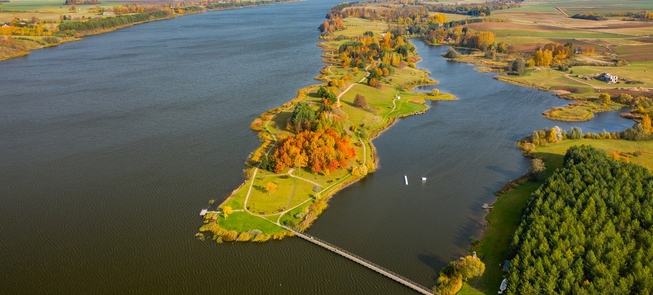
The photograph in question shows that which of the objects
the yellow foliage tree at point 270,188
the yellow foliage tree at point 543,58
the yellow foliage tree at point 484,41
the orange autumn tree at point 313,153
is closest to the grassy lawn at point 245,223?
the yellow foliage tree at point 270,188

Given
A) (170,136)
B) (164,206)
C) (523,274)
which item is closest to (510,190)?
(523,274)

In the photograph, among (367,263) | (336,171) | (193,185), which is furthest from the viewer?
(336,171)

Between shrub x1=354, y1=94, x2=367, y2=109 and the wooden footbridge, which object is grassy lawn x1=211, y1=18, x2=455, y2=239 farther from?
the wooden footbridge

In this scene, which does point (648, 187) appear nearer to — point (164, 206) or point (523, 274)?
point (523, 274)

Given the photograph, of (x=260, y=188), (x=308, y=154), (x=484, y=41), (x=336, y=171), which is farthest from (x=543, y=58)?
(x=260, y=188)

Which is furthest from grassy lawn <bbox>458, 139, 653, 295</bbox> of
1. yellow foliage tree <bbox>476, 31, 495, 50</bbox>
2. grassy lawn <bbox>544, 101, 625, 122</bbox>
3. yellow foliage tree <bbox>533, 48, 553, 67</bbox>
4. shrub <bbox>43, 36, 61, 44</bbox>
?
shrub <bbox>43, 36, 61, 44</bbox>

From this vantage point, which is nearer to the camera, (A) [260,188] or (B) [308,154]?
(A) [260,188]

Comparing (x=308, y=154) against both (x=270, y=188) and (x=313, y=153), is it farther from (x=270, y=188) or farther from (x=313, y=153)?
(x=270, y=188)
